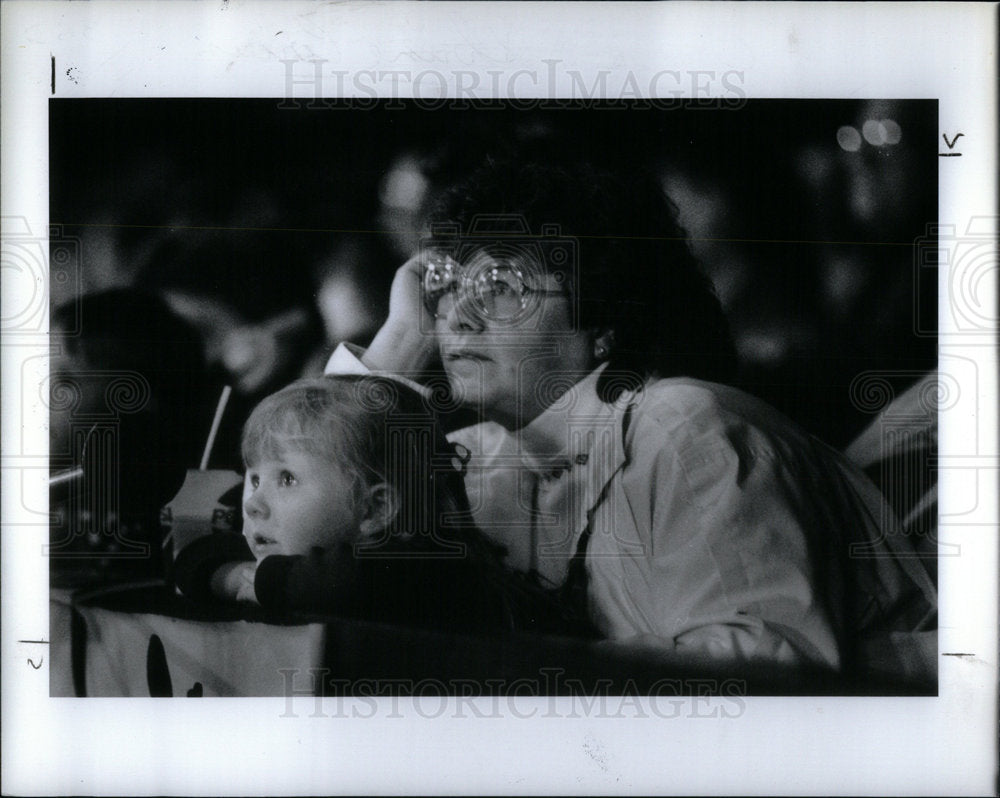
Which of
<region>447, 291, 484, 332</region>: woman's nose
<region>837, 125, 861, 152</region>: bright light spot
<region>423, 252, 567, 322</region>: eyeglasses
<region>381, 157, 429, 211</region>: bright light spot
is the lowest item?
<region>447, 291, 484, 332</region>: woman's nose

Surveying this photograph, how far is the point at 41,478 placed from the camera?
2.33 metres

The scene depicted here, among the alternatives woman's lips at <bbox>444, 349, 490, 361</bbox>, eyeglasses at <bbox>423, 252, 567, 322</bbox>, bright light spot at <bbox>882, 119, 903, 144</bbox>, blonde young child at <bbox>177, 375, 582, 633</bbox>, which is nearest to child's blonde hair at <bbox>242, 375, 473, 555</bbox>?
blonde young child at <bbox>177, 375, 582, 633</bbox>

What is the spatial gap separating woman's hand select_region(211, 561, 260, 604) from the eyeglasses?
874 mm

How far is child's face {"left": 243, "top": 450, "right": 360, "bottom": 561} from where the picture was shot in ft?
7.46

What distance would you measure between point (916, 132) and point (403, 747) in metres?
2.26

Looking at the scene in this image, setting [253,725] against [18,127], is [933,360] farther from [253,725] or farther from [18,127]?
[18,127]

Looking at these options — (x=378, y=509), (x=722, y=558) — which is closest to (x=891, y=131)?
(x=722, y=558)

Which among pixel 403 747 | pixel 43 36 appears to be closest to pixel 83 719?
pixel 403 747

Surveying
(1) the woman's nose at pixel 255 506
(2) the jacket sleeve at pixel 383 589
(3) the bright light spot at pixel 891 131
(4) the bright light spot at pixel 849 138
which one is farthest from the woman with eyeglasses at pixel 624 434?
(3) the bright light spot at pixel 891 131

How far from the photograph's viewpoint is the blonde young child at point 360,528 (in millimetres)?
2268

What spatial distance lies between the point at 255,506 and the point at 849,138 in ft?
6.40

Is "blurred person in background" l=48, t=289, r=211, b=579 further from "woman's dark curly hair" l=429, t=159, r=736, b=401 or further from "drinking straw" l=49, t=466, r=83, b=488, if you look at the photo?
"woman's dark curly hair" l=429, t=159, r=736, b=401

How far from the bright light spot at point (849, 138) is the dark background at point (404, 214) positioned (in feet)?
0.03

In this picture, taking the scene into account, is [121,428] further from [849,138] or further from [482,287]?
[849,138]
